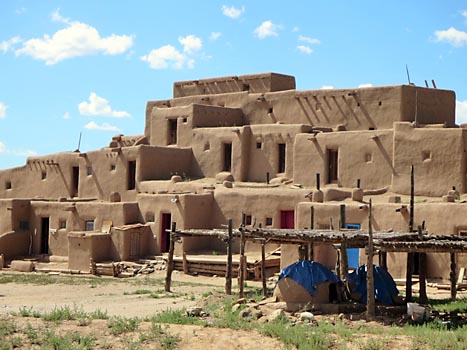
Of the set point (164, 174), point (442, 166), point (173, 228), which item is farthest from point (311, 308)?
point (164, 174)

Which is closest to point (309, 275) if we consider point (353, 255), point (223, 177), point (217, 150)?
point (353, 255)

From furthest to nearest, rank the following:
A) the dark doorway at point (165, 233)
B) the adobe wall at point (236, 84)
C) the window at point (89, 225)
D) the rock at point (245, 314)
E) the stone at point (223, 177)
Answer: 1. the adobe wall at point (236, 84)
2. the stone at point (223, 177)
3. the window at point (89, 225)
4. the dark doorway at point (165, 233)
5. the rock at point (245, 314)

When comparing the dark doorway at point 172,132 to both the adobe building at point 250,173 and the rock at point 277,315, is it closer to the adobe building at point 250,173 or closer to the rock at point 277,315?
the adobe building at point 250,173

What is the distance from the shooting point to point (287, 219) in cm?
2702

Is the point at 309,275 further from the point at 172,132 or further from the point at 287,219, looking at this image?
the point at 172,132

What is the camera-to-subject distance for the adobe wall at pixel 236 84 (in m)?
34.6

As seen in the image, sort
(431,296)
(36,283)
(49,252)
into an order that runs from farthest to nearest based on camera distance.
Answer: (49,252) → (36,283) → (431,296)

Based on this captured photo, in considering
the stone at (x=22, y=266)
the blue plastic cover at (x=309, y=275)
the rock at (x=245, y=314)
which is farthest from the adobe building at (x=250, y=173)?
the rock at (x=245, y=314)

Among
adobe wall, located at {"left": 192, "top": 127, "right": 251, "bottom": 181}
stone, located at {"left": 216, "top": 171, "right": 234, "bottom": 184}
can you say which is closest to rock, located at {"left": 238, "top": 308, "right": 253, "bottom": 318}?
stone, located at {"left": 216, "top": 171, "right": 234, "bottom": 184}

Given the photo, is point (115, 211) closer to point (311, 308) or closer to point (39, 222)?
point (39, 222)

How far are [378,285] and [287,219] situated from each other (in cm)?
959

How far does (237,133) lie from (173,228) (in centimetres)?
993

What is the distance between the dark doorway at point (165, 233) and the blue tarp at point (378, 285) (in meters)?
12.0

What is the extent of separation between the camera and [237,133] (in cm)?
3172
